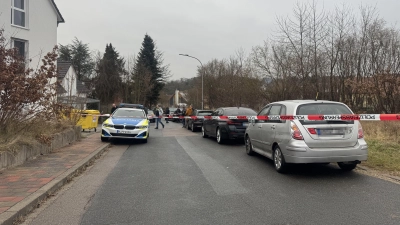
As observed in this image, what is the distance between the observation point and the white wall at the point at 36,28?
20.6 meters

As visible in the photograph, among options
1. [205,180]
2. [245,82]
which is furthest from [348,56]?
[205,180]

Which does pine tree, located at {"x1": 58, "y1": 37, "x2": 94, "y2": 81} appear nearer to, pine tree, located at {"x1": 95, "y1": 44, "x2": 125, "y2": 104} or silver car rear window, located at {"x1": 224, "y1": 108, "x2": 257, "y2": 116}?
pine tree, located at {"x1": 95, "y1": 44, "x2": 125, "y2": 104}

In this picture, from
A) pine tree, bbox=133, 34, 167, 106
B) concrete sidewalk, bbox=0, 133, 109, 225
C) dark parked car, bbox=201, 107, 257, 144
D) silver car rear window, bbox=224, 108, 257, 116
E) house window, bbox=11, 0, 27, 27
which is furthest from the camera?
pine tree, bbox=133, 34, 167, 106

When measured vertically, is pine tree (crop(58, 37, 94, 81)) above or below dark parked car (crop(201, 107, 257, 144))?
above

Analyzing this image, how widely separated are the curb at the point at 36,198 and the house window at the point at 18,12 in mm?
18080

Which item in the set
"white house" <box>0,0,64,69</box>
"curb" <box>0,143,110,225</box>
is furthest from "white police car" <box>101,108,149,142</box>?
"white house" <box>0,0,64,69</box>

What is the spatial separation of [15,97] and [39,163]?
170 cm

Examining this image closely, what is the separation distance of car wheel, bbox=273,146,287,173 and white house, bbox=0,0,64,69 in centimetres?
1766

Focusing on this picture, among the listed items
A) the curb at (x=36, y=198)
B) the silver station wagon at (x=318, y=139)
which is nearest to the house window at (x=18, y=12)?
the curb at (x=36, y=198)

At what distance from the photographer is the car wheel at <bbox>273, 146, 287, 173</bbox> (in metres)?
6.91

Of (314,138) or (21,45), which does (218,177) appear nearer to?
(314,138)

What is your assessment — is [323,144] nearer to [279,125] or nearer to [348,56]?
[279,125]

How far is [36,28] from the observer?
76.8 feet

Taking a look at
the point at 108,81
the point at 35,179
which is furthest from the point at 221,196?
the point at 108,81
